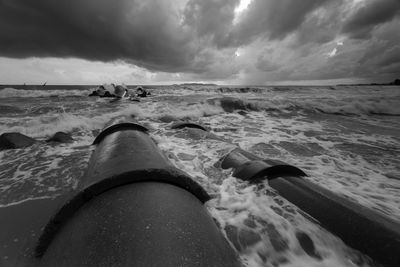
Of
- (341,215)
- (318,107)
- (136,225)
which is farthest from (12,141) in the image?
(318,107)

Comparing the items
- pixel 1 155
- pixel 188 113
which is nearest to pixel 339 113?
pixel 188 113

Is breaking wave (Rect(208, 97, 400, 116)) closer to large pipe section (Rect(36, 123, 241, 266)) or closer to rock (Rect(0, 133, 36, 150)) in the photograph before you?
rock (Rect(0, 133, 36, 150))

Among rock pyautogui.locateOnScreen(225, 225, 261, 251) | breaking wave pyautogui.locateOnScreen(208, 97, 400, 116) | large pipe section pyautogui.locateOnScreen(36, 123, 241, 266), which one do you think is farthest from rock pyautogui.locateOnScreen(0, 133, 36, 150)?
breaking wave pyautogui.locateOnScreen(208, 97, 400, 116)

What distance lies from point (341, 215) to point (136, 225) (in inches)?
74.1

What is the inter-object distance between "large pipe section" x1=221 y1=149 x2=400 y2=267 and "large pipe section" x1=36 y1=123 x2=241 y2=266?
1260mm

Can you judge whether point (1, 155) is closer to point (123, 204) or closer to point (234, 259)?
point (123, 204)

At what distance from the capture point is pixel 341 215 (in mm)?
2027

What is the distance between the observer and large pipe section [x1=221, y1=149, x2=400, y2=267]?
168cm

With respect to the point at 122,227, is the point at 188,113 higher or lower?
lower

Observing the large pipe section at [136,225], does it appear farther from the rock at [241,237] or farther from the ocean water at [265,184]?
the ocean water at [265,184]

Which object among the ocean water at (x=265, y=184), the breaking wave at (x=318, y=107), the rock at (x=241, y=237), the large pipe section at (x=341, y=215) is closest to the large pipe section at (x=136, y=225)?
the rock at (x=241, y=237)

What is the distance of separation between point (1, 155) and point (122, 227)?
5.20 metres

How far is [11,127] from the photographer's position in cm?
757

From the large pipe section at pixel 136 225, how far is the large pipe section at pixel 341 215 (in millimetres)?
1260
